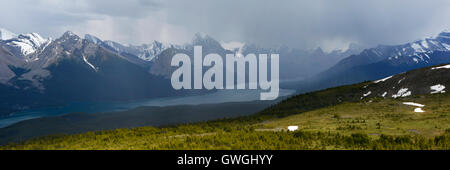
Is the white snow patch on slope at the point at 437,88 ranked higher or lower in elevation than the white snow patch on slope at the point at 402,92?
higher

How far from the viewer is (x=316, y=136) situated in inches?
1313

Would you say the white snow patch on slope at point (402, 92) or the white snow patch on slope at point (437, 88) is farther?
the white snow patch on slope at point (402, 92)

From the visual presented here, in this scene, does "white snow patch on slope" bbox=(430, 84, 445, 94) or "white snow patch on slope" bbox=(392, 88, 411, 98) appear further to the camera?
"white snow patch on slope" bbox=(392, 88, 411, 98)

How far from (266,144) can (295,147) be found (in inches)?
130

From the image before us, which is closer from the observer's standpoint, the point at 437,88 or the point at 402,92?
the point at 437,88

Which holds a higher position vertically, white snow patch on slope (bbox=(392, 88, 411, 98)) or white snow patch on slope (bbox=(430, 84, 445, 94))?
white snow patch on slope (bbox=(430, 84, 445, 94))

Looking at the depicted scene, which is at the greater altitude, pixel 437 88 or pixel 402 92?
pixel 437 88
